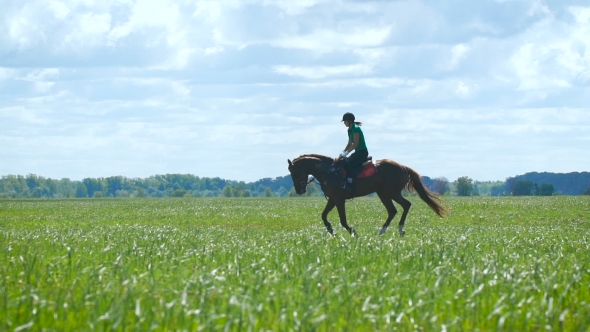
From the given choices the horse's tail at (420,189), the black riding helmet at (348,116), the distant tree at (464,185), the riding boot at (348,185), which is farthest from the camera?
the distant tree at (464,185)

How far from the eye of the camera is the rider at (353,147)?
1892 cm

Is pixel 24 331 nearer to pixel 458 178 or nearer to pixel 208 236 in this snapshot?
pixel 208 236

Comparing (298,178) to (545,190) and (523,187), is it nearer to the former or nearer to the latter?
(545,190)

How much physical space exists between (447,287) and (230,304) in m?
2.94

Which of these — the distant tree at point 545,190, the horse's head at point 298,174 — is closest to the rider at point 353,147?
the horse's head at point 298,174

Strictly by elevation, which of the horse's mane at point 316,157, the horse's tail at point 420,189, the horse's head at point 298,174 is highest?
the horse's mane at point 316,157

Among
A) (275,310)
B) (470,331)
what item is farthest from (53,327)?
(470,331)

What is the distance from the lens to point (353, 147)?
1909 centimetres

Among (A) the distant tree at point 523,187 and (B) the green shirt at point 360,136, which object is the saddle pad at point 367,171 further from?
(A) the distant tree at point 523,187

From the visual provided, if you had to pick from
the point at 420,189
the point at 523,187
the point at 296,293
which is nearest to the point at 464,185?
the point at 523,187

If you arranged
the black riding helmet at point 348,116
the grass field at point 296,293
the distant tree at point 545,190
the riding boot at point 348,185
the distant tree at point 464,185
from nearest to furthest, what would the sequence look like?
the grass field at point 296,293
the black riding helmet at point 348,116
the riding boot at point 348,185
the distant tree at point 545,190
the distant tree at point 464,185

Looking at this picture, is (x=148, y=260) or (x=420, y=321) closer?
(x=420, y=321)

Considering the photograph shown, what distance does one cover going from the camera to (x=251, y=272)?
9617 mm

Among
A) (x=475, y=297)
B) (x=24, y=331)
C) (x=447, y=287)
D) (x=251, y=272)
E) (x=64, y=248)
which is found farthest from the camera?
(x=64, y=248)
